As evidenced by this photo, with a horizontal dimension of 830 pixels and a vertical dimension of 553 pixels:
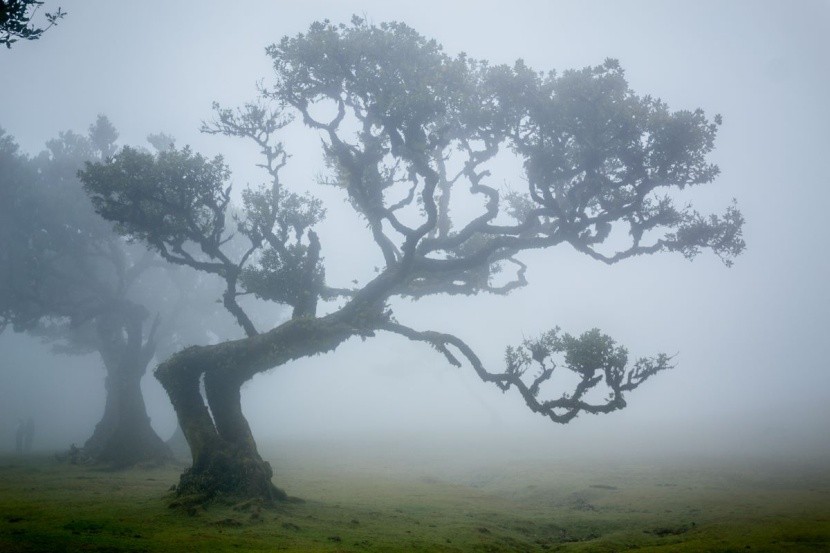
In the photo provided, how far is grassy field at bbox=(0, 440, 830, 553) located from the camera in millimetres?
12195

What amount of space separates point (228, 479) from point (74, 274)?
36265 millimetres

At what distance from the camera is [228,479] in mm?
18625

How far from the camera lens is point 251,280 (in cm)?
2289

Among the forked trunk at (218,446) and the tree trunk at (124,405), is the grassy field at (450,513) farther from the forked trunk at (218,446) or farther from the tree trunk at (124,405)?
the tree trunk at (124,405)

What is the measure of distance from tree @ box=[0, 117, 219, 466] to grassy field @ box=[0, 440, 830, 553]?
622cm

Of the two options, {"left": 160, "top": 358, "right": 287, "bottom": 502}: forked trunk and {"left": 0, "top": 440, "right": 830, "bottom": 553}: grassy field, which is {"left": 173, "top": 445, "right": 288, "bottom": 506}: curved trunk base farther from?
{"left": 0, "top": 440, "right": 830, "bottom": 553}: grassy field

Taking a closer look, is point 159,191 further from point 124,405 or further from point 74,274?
point 74,274

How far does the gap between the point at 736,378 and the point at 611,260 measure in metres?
214

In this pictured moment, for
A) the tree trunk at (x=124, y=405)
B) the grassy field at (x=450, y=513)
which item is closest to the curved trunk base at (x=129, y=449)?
the tree trunk at (x=124, y=405)

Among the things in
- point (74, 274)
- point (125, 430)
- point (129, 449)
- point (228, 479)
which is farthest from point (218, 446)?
point (74, 274)

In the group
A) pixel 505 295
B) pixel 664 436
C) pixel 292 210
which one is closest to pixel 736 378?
A: pixel 664 436

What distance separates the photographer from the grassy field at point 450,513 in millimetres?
Answer: 12195

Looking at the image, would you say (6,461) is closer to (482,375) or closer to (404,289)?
(404,289)

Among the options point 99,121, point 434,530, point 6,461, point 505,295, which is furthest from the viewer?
point 99,121
